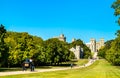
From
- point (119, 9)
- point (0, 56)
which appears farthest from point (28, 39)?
point (119, 9)

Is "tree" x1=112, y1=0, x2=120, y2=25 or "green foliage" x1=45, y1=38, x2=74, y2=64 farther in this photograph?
"green foliage" x1=45, y1=38, x2=74, y2=64

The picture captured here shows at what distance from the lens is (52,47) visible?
12419cm

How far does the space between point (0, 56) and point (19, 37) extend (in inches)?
1213

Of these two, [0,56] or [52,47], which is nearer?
Answer: [0,56]

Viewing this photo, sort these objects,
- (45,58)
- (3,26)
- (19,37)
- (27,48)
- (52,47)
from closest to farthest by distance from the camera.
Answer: (3,26) < (27,48) < (19,37) < (45,58) < (52,47)

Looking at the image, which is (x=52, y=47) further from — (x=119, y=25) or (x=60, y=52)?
(x=119, y=25)

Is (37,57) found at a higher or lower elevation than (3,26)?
lower

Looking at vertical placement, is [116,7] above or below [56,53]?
above

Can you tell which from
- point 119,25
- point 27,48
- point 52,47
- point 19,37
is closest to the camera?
point 119,25

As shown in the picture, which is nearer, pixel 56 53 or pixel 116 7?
pixel 116 7

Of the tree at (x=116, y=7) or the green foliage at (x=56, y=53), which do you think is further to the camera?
the green foliage at (x=56, y=53)

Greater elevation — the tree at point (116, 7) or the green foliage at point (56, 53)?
the tree at point (116, 7)

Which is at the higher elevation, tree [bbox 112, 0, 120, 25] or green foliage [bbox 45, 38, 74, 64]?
tree [bbox 112, 0, 120, 25]

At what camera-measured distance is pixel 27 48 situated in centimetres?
9019
